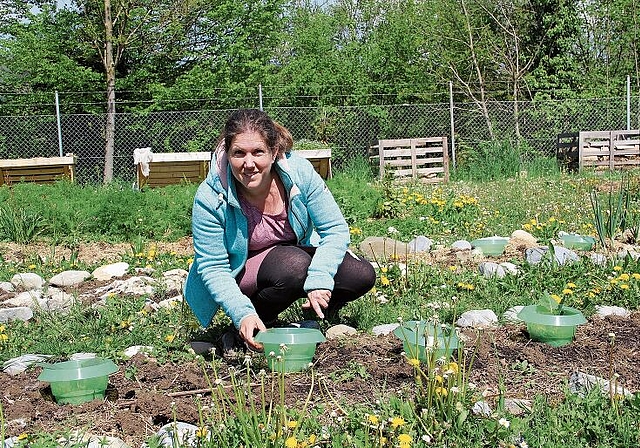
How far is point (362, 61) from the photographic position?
16969mm

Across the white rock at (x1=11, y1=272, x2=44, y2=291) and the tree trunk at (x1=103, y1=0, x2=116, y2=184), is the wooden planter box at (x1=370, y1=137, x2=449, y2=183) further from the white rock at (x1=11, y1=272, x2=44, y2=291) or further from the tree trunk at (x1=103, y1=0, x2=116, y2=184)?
the white rock at (x1=11, y1=272, x2=44, y2=291)

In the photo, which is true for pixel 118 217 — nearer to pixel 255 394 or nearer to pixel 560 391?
pixel 255 394

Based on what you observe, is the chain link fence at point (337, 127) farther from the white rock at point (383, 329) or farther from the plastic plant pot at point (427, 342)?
the plastic plant pot at point (427, 342)

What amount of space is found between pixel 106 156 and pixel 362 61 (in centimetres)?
657

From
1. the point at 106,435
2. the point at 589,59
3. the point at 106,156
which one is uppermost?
the point at 589,59

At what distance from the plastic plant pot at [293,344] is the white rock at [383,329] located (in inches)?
23.7

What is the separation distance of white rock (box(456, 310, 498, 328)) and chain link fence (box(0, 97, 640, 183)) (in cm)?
1054

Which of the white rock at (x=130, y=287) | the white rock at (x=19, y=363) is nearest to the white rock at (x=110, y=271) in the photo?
the white rock at (x=130, y=287)

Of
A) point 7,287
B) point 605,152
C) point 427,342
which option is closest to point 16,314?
point 7,287

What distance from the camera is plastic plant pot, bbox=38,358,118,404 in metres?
2.54

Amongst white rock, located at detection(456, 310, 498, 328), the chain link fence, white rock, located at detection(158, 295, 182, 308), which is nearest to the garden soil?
white rock, located at detection(456, 310, 498, 328)

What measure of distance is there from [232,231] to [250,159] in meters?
0.36

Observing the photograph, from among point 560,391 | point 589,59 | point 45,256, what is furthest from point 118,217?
point 589,59

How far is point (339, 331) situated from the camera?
3.33m
